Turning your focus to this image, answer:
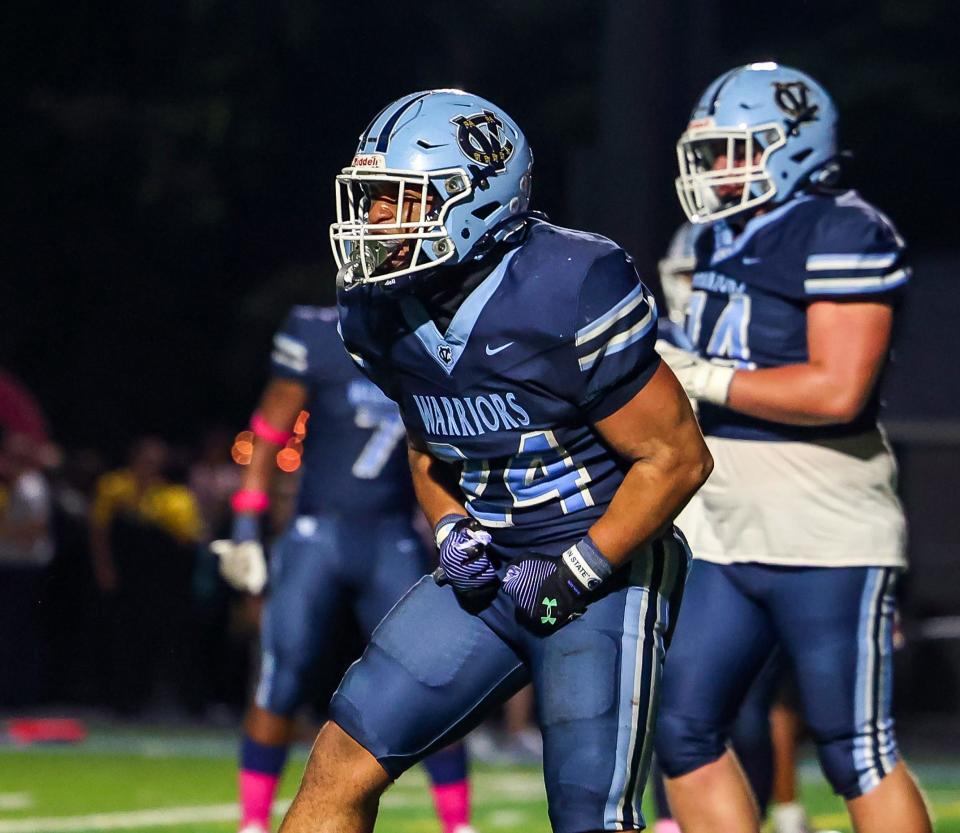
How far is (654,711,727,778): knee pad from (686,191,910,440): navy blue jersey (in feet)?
2.26

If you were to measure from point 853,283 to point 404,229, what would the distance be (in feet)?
4.08

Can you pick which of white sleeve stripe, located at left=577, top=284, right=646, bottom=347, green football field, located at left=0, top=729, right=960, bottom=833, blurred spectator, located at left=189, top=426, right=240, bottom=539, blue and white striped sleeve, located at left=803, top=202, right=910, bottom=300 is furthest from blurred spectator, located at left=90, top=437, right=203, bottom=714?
white sleeve stripe, located at left=577, top=284, right=646, bottom=347

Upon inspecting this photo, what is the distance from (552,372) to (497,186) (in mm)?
390

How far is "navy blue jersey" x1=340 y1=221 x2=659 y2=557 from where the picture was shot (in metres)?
3.90

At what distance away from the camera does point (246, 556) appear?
277 inches

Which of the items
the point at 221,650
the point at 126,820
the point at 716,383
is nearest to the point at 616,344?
the point at 716,383

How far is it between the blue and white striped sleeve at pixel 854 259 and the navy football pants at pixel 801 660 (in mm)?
639

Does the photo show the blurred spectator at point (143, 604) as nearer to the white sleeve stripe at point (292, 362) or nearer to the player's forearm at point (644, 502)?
the white sleeve stripe at point (292, 362)

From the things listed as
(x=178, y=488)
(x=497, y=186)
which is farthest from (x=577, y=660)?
(x=178, y=488)

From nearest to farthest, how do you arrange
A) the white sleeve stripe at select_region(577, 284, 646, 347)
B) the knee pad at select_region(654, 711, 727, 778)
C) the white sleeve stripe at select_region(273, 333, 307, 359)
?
1. the white sleeve stripe at select_region(577, 284, 646, 347)
2. the knee pad at select_region(654, 711, 727, 778)
3. the white sleeve stripe at select_region(273, 333, 307, 359)

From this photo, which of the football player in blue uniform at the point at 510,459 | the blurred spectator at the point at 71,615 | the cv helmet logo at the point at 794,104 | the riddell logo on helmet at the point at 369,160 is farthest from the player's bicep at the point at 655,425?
the blurred spectator at the point at 71,615

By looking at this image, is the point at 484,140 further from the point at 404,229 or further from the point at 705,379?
the point at 705,379

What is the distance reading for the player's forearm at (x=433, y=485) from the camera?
4359mm

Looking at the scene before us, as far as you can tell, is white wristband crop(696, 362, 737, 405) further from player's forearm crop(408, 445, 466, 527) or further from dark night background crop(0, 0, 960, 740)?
dark night background crop(0, 0, 960, 740)
